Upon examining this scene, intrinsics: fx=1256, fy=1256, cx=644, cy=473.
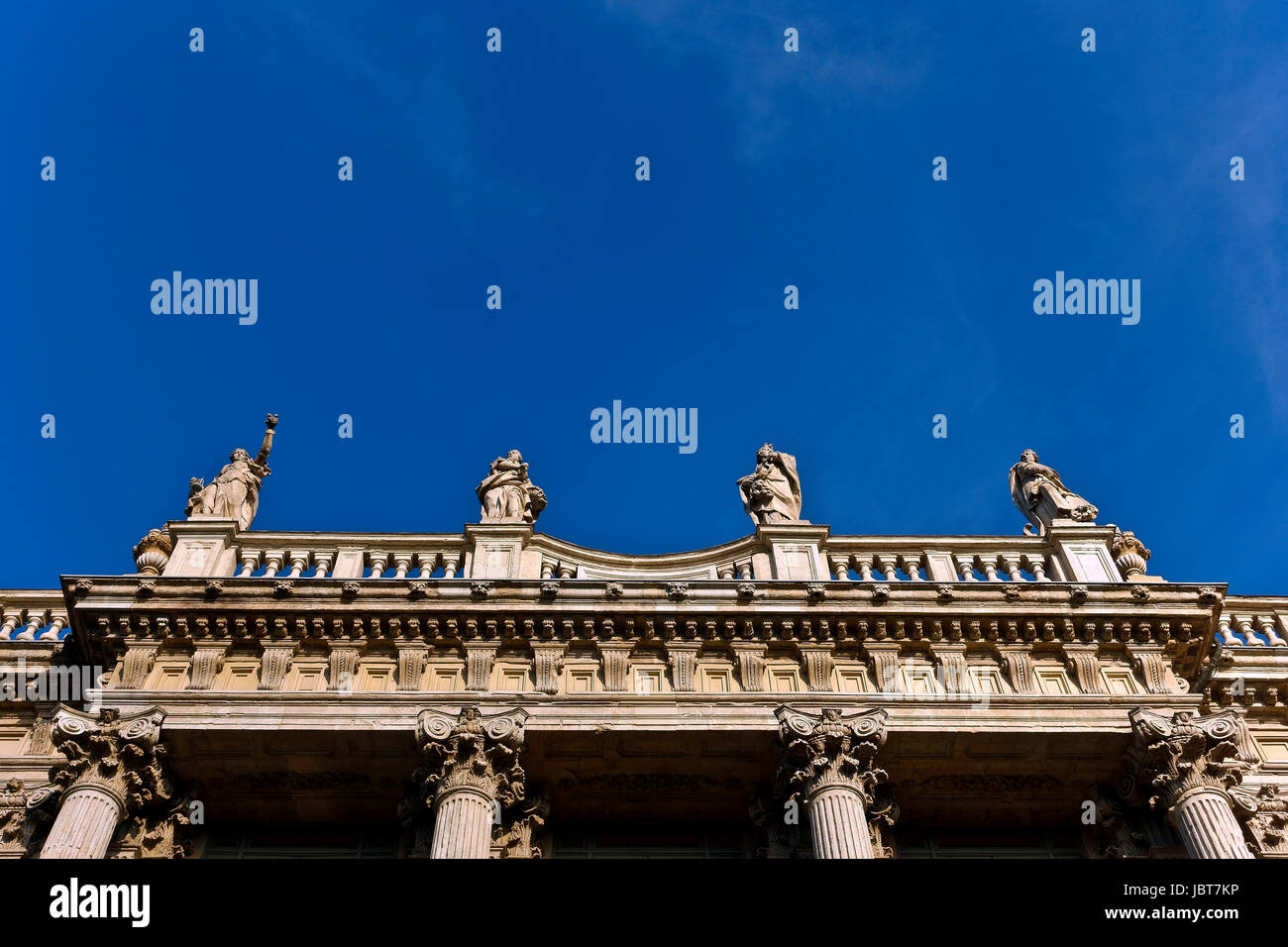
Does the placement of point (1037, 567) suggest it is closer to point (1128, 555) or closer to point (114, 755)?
point (1128, 555)

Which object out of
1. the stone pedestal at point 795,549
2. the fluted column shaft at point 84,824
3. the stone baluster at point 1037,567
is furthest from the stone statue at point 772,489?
the fluted column shaft at point 84,824

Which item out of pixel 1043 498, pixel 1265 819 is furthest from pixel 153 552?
pixel 1265 819

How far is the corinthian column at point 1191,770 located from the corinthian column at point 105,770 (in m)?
15.0

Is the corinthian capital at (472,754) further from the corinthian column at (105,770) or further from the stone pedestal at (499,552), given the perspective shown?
the stone pedestal at (499,552)

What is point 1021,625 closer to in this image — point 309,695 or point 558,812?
point 558,812

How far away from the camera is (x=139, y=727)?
744 inches

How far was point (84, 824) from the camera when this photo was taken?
17719 millimetres

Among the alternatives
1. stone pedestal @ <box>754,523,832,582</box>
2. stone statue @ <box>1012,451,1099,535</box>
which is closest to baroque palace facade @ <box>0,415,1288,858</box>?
stone pedestal @ <box>754,523,832,582</box>

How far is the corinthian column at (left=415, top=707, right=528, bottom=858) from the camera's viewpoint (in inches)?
706

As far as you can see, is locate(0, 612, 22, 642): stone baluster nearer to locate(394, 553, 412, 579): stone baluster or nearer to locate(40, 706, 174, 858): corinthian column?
locate(40, 706, 174, 858): corinthian column

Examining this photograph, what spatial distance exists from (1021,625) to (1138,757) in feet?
9.67

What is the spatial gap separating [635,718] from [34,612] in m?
11.8
